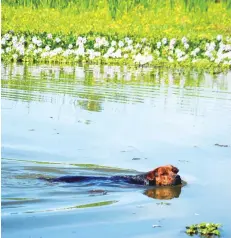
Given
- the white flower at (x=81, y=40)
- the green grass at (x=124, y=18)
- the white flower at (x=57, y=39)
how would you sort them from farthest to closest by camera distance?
the green grass at (x=124, y=18) → the white flower at (x=57, y=39) → the white flower at (x=81, y=40)

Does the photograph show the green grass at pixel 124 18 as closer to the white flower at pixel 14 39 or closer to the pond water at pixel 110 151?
the white flower at pixel 14 39

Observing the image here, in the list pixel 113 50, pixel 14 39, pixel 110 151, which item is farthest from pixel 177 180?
pixel 14 39

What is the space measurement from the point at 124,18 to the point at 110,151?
22.8 m

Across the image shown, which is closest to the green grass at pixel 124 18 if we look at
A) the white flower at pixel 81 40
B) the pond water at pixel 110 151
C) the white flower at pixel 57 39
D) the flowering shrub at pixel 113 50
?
the flowering shrub at pixel 113 50

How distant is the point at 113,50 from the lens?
25.5 meters

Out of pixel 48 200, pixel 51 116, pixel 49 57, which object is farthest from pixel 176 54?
pixel 48 200

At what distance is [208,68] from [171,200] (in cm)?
1596

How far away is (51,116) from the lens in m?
13.4

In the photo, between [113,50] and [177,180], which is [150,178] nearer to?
[177,180]

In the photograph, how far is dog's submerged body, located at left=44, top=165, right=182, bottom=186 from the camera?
909 cm

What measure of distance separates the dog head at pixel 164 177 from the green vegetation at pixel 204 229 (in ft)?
6.11

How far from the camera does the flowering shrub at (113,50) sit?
24375 mm

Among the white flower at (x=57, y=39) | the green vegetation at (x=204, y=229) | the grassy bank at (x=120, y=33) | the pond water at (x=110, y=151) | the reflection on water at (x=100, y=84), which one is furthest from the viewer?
the white flower at (x=57, y=39)

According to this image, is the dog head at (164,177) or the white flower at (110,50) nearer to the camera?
the dog head at (164,177)
